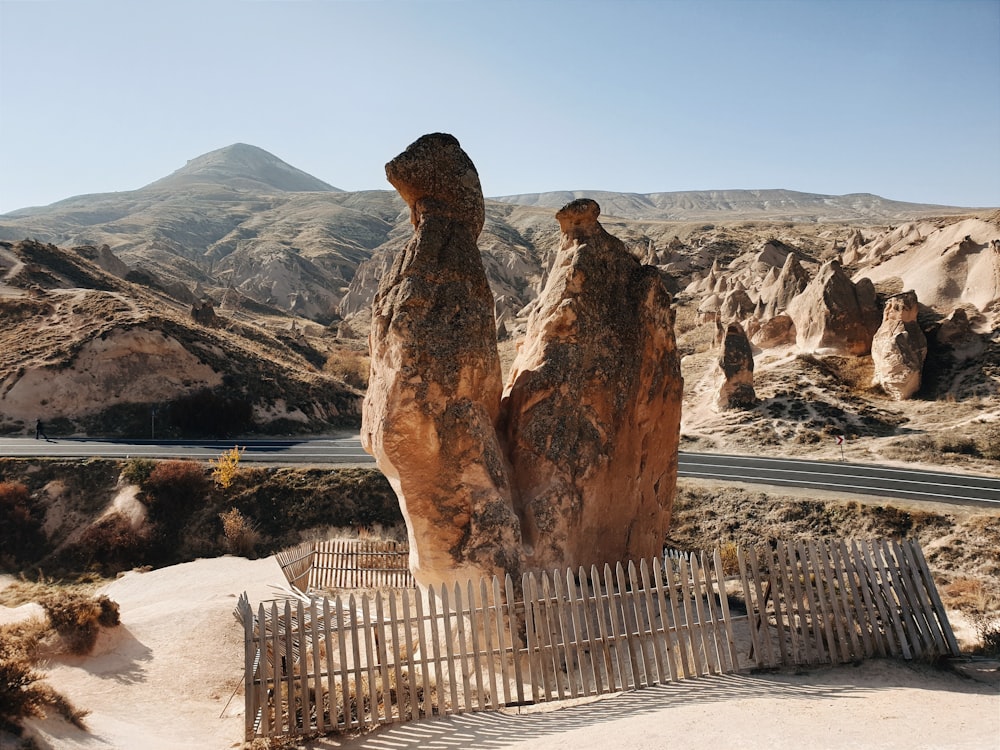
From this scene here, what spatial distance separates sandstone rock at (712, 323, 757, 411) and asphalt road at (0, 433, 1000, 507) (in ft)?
15.2

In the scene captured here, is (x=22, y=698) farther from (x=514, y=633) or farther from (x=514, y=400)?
(x=514, y=400)

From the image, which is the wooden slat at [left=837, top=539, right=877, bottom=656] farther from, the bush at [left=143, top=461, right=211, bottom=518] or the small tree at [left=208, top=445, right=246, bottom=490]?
the bush at [left=143, top=461, right=211, bottom=518]

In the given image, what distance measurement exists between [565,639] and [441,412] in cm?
386

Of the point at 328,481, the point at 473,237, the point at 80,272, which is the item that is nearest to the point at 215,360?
the point at 328,481

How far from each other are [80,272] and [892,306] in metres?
60.4

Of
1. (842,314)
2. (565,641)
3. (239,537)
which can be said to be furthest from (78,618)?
(842,314)

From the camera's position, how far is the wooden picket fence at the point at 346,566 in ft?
54.9

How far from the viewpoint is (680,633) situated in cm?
895

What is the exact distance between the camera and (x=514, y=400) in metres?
11.7

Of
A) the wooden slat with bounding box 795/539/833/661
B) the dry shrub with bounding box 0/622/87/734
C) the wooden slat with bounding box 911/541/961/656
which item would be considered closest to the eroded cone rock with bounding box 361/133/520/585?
the wooden slat with bounding box 795/539/833/661

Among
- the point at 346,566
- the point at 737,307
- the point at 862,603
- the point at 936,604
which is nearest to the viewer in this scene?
the point at 862,603

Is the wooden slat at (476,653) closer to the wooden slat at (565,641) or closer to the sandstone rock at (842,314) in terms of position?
the wooden slat at (565,641)

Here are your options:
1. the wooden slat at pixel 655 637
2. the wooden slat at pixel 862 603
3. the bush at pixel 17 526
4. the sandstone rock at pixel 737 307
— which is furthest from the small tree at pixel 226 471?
the sandstone rock at pixel 737 307

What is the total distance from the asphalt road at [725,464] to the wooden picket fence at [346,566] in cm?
977
